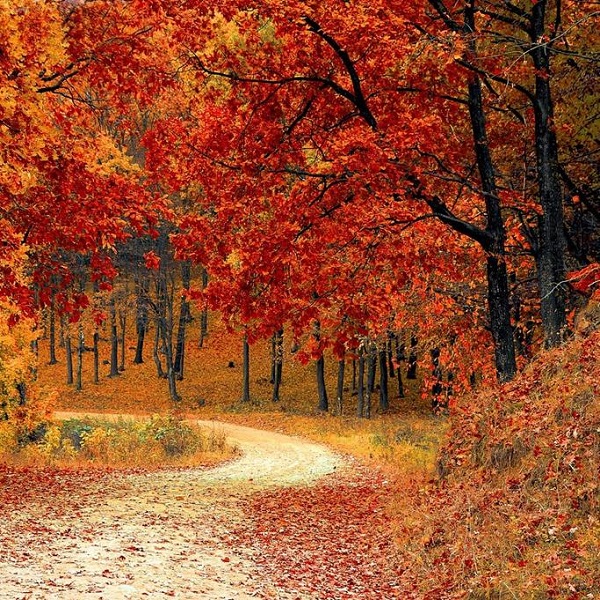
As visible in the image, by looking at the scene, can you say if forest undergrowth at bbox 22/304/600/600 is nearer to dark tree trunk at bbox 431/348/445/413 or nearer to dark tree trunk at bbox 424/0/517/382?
dark tree trunk at bbox 424/0/517/382

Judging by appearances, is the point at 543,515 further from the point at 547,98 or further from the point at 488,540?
the point at 547,98

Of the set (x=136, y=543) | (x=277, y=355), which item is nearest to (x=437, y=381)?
(x=136, y=543)

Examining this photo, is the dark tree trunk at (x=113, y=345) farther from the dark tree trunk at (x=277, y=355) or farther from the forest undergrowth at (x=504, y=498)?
the forest undergrowth at (x=504, y=498)

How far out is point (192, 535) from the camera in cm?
1007

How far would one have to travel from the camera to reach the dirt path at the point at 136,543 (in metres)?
7.27

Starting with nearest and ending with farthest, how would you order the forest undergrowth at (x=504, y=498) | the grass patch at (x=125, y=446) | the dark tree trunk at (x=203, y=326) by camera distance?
the forest undergrowth at (x=504, y=498), the grass patch at (x=125, y=446), the dark tree trunk at (x=203, y=326)

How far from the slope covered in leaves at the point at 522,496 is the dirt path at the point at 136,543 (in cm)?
215

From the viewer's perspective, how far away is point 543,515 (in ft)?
23.7

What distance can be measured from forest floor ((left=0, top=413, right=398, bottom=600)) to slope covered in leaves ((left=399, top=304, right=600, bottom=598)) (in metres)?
0.87

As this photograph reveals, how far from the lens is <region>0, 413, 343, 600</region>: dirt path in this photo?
23.8 feet

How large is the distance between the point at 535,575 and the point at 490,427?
4.30m

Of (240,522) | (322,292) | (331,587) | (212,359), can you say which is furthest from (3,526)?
(212,359)

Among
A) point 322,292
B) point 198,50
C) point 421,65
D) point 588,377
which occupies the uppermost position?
point 198,50

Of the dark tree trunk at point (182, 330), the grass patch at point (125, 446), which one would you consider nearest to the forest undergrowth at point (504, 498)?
the grass patch at point (125, 446)
